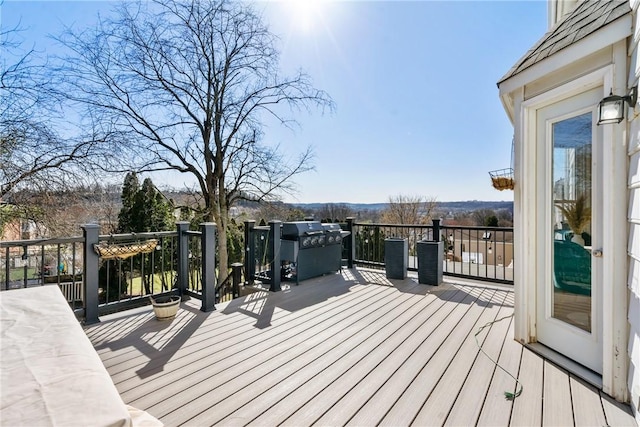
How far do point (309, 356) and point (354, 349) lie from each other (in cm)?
40

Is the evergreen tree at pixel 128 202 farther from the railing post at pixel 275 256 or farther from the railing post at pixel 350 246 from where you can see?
the railing post at pixel 350 246

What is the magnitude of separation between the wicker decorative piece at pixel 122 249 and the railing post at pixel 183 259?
400mm

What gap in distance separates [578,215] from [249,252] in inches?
162

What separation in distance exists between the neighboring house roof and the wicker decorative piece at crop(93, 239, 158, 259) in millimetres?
3971

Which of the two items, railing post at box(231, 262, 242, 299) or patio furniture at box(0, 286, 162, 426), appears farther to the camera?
railing post at box(231, 262, 242, 299)

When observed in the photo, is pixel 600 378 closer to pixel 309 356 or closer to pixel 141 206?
pixel 309 356

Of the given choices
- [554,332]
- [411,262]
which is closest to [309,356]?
[554,332]

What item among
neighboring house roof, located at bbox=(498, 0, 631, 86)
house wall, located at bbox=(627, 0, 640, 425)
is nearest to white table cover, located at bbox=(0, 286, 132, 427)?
house wall, located at bbox=(627, 0, 640, 425)

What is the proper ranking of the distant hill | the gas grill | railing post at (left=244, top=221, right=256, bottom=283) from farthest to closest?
1. the distant hill
2. railing post at (left=244, top=221, right=256, bottom=283)
3. the gas grill

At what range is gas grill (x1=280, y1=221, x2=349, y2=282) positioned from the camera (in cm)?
480

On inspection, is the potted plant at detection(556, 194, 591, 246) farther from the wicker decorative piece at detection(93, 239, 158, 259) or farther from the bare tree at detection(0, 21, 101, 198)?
the bare tree at detection(0, 21, 101, 198)

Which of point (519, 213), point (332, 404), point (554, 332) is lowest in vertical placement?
point (332, 404)

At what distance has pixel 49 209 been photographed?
525 centimetres

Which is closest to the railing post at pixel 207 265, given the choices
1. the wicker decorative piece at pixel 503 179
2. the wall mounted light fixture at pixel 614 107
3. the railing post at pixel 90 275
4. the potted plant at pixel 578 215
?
the railing post at pixel 90 275
